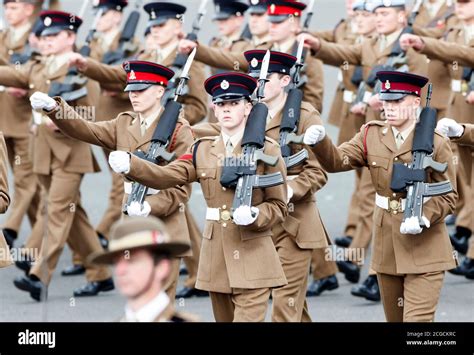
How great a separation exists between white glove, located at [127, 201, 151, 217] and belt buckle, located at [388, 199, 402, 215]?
1401 mm

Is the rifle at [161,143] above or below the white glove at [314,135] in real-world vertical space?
below

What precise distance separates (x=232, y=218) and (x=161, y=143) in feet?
2.87

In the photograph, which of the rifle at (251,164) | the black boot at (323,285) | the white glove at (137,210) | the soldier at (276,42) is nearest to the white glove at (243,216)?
the rifle at (251,164)

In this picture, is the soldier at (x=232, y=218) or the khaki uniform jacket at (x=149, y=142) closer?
the soldier at (x=232, y=218)

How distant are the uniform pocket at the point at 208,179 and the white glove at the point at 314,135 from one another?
0.54 m

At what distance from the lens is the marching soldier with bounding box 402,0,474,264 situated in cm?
1262

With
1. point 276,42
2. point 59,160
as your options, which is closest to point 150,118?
point 276,42

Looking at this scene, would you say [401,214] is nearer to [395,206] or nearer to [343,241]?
[395,206]

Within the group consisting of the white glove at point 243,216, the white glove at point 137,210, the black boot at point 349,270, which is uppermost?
the white glove at point 243,216

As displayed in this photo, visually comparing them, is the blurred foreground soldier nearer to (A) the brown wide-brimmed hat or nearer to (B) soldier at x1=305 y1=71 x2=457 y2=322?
(A) the brown wide-brimmed hat

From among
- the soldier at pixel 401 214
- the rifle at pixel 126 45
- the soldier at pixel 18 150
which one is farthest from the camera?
the rifle at pixel 126 45

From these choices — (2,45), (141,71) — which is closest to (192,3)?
(2,45)

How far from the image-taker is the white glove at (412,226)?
9.40 m

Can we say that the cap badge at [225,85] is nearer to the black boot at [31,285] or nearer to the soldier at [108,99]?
the black boot at [31,285]
